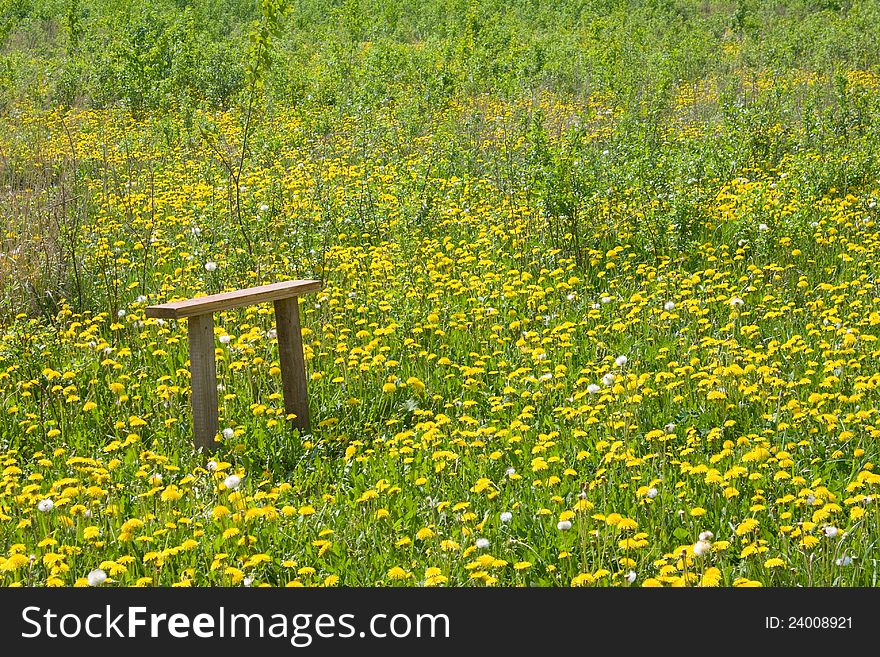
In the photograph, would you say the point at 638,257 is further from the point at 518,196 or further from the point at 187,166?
the point at 187,166

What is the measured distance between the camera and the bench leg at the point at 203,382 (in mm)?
4867

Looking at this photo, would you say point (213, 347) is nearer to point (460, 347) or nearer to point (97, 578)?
point (460, 347)

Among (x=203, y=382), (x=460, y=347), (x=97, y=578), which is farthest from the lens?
(x=460, y=347)

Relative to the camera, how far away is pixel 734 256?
7.04 m

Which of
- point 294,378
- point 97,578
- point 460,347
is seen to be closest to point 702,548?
point 97,578

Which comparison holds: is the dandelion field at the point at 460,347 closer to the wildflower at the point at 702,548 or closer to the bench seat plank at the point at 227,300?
the wildflower at the point at 702,548

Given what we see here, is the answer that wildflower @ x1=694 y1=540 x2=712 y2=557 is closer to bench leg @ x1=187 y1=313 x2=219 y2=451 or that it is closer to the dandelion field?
the dandelion field

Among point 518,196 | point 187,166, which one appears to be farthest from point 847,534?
point 187,166

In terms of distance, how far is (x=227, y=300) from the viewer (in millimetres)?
4949

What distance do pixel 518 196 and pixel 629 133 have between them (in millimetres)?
1748

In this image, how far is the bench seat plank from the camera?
475 centimetres

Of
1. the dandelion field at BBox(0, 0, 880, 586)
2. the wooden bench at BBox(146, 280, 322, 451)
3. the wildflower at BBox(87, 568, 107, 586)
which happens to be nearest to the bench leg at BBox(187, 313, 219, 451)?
the wooden bench at BBox(146, 280, 322, 451)

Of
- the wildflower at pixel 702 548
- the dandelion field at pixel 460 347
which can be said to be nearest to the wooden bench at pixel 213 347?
the dandelion field at pixel 460 347

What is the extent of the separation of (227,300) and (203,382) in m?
0.42
